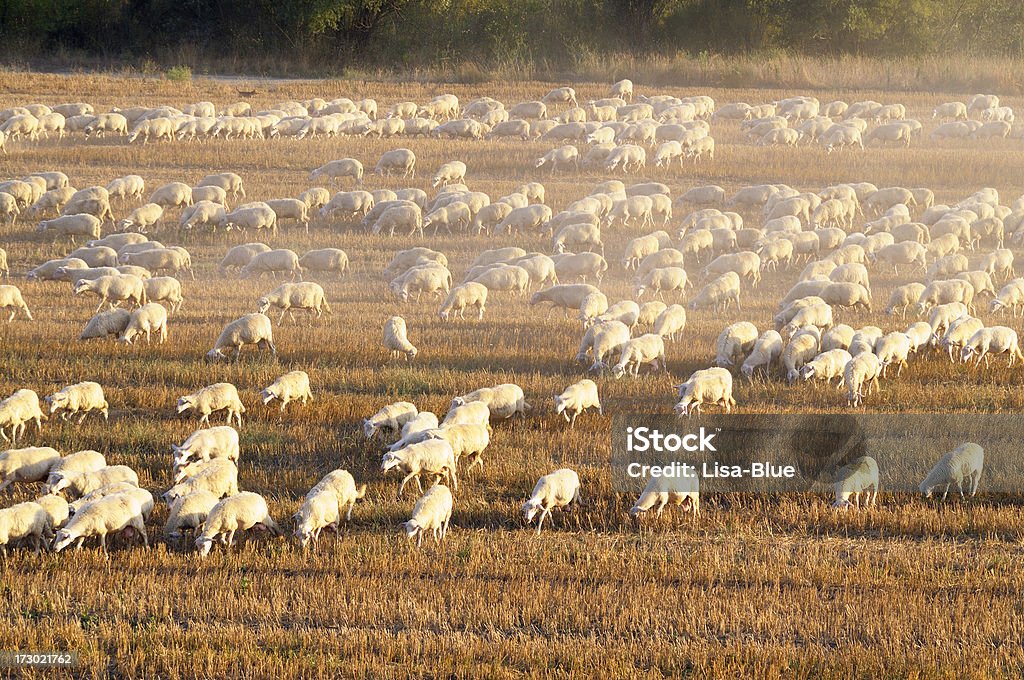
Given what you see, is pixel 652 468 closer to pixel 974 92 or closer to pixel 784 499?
pixel 784 499

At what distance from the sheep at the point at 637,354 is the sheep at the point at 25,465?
621cm

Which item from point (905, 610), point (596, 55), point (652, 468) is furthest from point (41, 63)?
point (905, 610)

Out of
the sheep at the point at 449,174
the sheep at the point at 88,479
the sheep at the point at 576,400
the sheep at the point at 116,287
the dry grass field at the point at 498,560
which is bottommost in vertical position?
the dry grass field at the point at 498,560

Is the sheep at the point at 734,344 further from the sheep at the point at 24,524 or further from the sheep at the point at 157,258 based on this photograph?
the sheep at the point at 157,258

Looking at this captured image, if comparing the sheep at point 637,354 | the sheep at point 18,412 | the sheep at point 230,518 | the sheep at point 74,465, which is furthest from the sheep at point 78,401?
the sheep at point 637,354

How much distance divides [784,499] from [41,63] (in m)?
43.8

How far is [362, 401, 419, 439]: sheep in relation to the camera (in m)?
11.1

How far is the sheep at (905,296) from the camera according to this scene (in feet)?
54.4

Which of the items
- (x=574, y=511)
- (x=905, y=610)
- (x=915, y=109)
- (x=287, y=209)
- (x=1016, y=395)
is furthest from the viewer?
(x=915, y=109)

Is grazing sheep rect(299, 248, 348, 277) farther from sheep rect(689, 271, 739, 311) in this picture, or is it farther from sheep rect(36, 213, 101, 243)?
sheep rect(689, 271, 739, 311)

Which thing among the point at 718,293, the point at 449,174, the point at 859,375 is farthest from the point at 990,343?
the point at 449,174

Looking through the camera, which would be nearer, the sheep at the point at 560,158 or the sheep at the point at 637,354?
the sheep at the point at 637,354

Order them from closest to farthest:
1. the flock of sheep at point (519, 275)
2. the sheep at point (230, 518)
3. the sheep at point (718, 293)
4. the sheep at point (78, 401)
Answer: the sheep at point (230, 518) → the flock of sheep at point (519, 275) → the sheep at point (78, 401) → the sheep at point (718, 293)

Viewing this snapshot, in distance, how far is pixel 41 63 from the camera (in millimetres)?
46344
